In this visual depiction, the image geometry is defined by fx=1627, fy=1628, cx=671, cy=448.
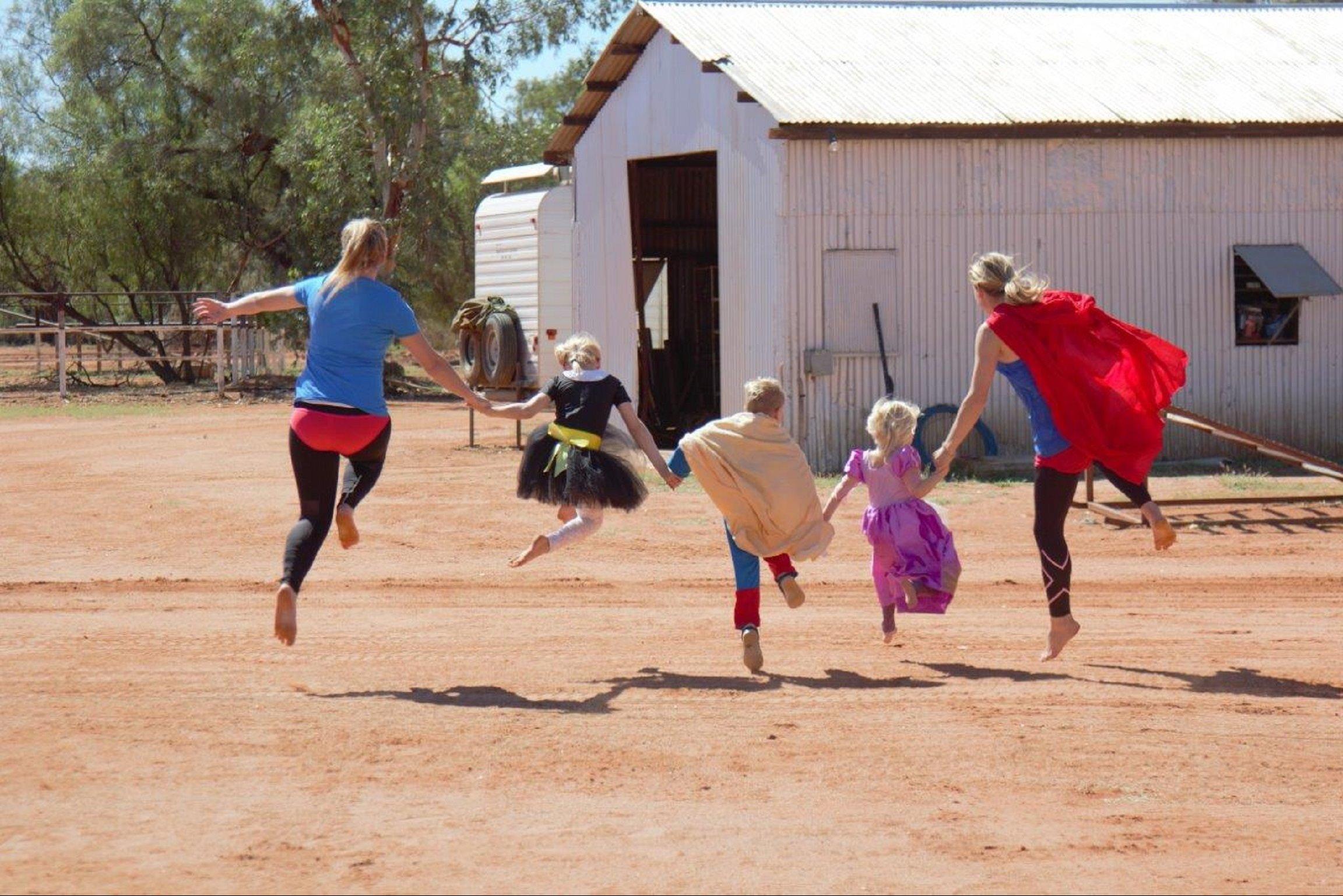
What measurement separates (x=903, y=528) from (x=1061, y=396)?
43.4 inches

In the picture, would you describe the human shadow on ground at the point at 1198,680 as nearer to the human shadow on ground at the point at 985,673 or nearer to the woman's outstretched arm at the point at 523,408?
the human shadow on ground at the point at 985,673

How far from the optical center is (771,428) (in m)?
7.95

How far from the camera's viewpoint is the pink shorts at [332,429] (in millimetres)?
7484

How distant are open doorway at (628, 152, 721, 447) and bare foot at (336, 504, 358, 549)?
14.3 m

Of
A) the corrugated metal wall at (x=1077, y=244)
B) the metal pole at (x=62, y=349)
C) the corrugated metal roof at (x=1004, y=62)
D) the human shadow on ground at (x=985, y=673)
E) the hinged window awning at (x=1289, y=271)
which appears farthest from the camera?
the metal pole at (x=62, y=349)

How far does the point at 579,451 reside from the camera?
28.3 ft

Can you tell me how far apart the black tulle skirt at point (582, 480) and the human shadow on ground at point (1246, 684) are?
2541 millimetres

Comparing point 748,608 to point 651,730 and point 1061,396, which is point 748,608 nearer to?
point 651,730

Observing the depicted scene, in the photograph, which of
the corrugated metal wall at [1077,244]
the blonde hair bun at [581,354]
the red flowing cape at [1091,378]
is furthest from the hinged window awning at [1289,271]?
the blonde hair bun at [581,354]

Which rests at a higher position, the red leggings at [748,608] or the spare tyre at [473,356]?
the spare tyre at [473,356]

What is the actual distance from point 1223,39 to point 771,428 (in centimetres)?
1612

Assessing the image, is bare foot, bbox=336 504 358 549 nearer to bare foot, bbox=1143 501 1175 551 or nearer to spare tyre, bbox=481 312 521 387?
bare foot, bbox=1143 501 1175 551

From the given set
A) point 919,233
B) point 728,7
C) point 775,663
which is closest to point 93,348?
point 728,7

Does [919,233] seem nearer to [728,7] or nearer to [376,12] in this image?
[728,7]
